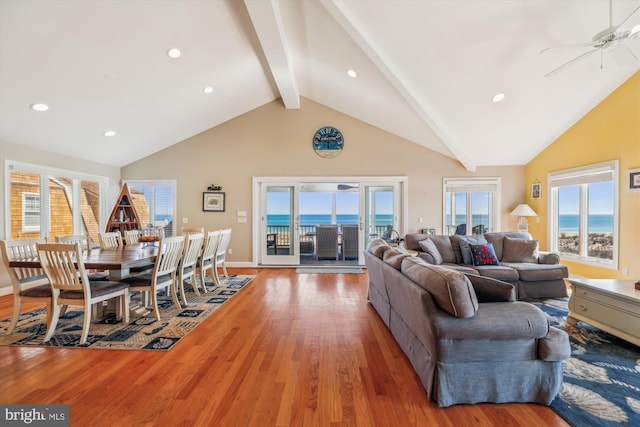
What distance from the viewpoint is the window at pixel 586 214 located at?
14.3 ft

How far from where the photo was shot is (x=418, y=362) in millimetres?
2074

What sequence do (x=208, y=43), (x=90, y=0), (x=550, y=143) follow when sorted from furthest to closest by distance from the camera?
1. (x=550, y=143)
2. (x=208, y=43)
3. (x=90, y=0)

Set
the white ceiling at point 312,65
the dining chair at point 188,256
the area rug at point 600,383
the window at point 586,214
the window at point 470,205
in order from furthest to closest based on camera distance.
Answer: the window at point 470,205 < the window at point 586,214 < the dining chair at point 188,256 < the white ceiling at point 312,65 < the area rug at point 600,383

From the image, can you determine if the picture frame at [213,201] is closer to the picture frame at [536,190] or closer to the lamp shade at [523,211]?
the lamp shade at [523,211]

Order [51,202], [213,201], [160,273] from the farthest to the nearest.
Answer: [213,201] → [51,202] → [160,273]

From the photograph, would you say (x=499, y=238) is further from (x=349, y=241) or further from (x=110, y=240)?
(x=110, y=240)

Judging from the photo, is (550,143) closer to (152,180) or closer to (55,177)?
(152,180)

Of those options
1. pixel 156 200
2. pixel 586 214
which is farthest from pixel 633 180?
pixel 156 200

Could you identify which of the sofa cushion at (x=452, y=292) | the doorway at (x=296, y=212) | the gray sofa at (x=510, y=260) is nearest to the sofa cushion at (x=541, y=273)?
the gray sofa at (x=510, y=260)

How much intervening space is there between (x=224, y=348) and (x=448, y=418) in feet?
6.25

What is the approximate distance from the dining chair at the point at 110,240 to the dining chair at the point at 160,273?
4.07ft

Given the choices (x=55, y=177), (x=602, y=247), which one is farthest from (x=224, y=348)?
(x=602, y=247)

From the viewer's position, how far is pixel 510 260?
4410 mm

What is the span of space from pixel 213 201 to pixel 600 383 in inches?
256
